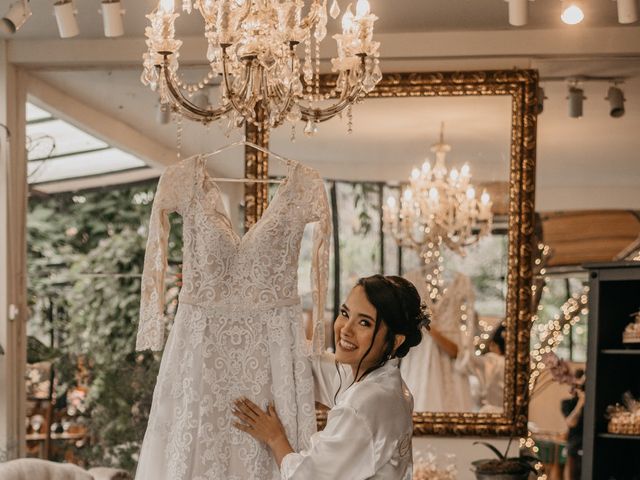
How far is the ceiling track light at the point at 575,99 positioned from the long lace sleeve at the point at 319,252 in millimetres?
1897

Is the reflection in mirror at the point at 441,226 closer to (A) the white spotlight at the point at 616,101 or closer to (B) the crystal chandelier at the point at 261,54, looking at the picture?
(A) the white spotlight at the point at 616,101

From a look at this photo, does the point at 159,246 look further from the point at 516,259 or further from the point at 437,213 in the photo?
the point at 516,259

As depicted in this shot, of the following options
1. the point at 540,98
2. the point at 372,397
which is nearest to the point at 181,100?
the point at 372,397

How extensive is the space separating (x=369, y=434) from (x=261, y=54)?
3.29ft

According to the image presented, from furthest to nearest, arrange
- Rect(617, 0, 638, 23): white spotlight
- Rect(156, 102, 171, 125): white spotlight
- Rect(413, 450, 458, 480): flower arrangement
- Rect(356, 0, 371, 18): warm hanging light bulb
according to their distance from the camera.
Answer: Rect(156, 102, 171, 125): white spotlight → Rect(413, 450, 458, 480): flower arrangement → Rect(617, 0, 638, 23): white spotlight → Rect(356, 0, 371, 18): warm hanging light bulb

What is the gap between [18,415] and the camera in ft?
17.1

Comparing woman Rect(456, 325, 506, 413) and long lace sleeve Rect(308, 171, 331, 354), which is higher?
long lace sleeve Rect(308, 171, 331, 354)

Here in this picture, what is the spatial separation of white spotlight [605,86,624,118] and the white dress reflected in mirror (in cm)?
101

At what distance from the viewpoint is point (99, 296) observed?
5.31 metres

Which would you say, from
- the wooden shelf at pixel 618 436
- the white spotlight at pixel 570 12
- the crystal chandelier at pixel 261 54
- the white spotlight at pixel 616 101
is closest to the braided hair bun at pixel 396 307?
the crystal chandelier at pixel 261 54

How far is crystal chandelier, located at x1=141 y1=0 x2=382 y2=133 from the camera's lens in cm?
276

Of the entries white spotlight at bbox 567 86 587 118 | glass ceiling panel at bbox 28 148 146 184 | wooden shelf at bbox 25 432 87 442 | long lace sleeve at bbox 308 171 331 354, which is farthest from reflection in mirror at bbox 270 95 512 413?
long lace sleeve at bbox 308 171 331 354

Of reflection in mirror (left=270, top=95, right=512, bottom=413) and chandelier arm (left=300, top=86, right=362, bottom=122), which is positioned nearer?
chandelier arm (left=300, top=86, right=362, bottom=122)

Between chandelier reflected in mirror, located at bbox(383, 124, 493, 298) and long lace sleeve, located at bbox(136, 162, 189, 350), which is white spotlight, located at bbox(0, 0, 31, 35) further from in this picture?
chandelier reflected in mirror, located at bbox(383, 124, 493, 298)
